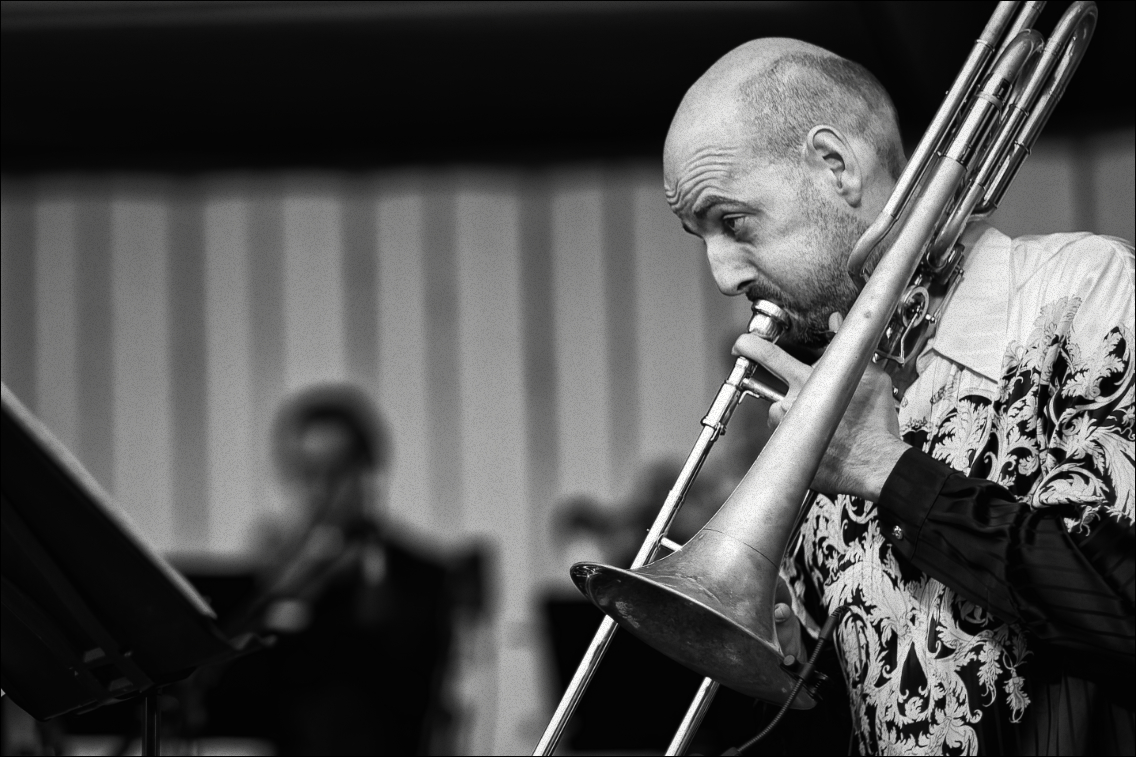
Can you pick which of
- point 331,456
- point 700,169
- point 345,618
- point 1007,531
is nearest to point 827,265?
point 700,169

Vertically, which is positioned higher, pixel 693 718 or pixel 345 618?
pixel 693 718

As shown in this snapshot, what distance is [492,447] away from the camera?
521cm

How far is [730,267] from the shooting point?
5.76 ft

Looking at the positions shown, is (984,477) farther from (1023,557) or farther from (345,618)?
(345,618)

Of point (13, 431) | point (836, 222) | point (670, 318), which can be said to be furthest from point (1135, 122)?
point (13, 431)

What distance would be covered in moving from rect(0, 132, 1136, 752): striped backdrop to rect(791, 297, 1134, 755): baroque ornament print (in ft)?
11.2

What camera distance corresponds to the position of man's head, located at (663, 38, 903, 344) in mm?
1721

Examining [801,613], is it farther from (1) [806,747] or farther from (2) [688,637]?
(2) [688,637]

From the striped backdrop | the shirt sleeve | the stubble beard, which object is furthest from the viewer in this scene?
the striped backdrop

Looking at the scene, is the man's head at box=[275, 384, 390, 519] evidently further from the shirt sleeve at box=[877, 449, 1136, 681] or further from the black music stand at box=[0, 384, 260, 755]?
the shirt sleeve at box=[877, 449, 1136, 681]

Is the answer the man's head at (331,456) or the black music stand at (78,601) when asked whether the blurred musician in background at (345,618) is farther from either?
the black music stand at (78,601)

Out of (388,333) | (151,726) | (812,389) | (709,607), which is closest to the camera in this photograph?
(709,607)

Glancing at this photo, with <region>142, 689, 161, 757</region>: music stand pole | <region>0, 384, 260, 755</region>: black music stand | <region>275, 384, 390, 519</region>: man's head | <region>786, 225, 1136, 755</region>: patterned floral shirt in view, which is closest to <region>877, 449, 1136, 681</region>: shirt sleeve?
<region>786, 225, 1136, 755</region>: patterned floral shirt

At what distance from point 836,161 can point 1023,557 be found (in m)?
0.59
